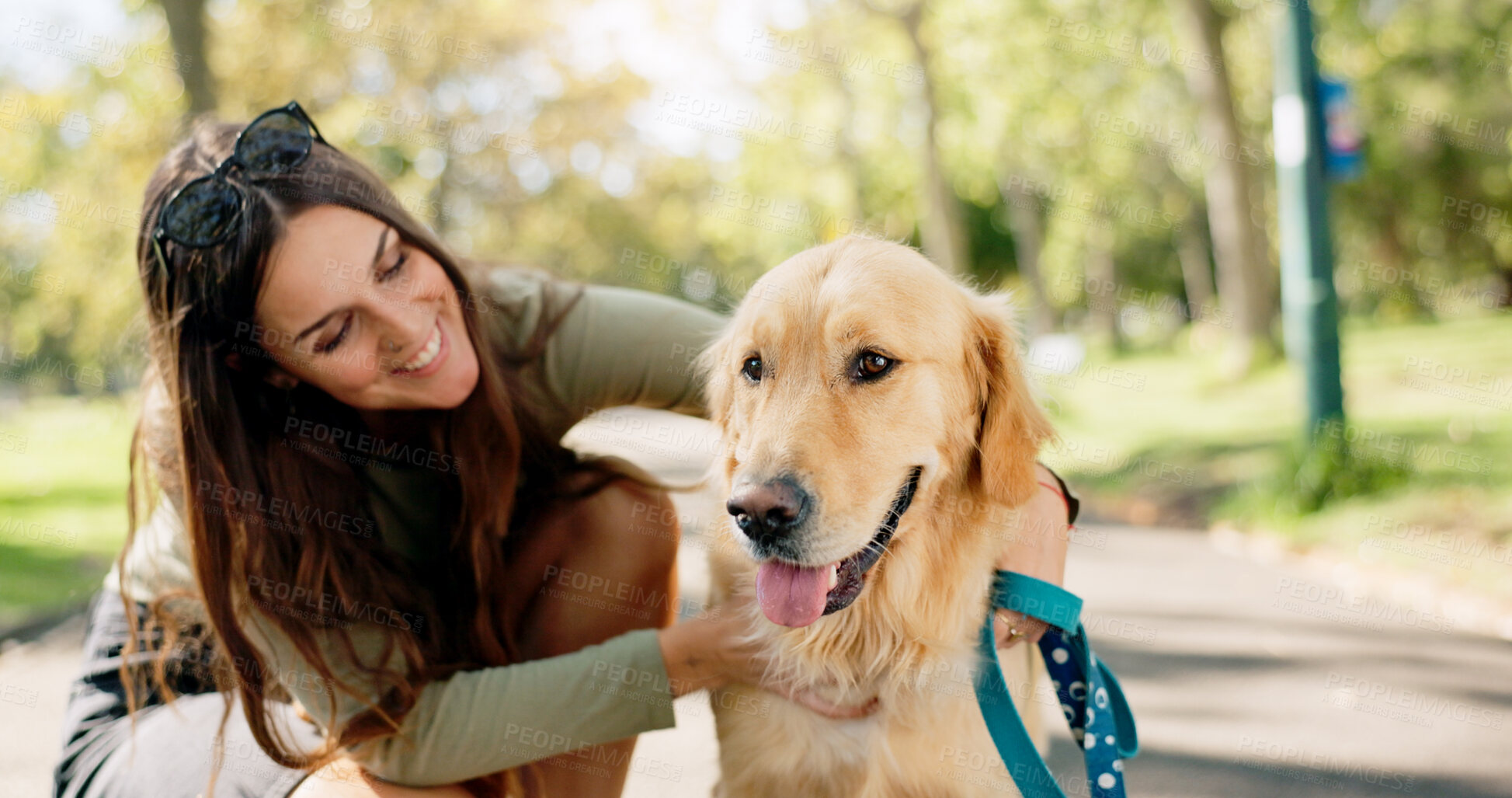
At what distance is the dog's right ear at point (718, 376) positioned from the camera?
2.46 meters

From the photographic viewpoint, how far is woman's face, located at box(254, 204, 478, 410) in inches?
89.7

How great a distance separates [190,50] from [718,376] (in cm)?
712

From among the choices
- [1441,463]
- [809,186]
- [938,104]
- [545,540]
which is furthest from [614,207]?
[545,540]

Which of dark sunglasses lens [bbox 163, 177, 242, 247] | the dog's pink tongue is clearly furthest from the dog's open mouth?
dark sunglasses lens [bbox 163, 177, 242, 247]

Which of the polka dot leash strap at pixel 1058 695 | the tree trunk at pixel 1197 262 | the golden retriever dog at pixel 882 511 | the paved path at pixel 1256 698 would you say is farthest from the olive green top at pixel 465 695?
the tree trunk at pixel 1197 262

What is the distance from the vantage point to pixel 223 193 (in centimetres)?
227

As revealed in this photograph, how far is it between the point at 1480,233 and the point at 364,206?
29354 mm

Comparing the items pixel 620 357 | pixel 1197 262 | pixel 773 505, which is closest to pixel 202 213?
pixel 620 357

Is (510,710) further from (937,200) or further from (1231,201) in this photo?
(937,200)

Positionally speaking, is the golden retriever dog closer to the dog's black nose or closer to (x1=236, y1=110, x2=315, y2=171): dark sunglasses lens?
the dog's black nose

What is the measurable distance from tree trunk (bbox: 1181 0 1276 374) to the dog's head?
10.2m

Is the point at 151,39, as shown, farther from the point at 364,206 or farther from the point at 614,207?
the point at 614,207

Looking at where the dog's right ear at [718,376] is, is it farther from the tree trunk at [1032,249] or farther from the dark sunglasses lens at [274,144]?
the tree trunk at [1032,249]

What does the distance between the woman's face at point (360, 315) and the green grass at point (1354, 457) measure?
5.52 ft
